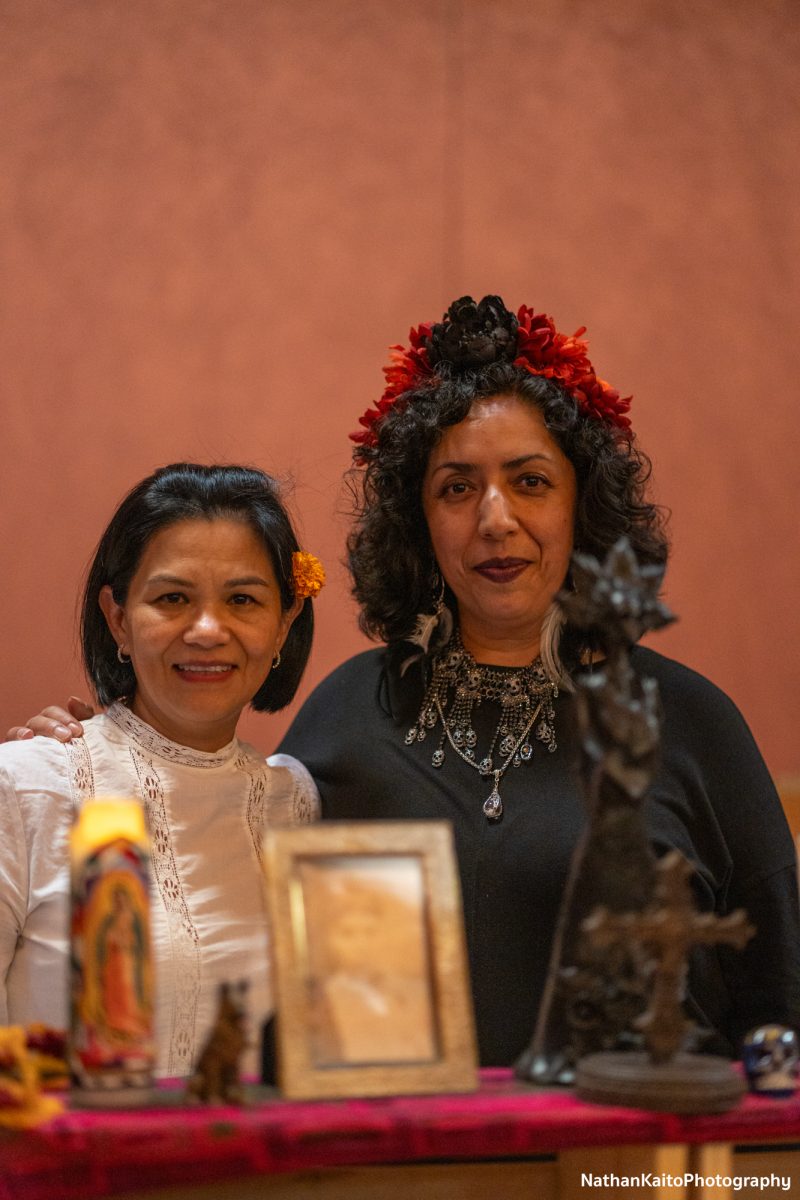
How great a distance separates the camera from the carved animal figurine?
1204mm

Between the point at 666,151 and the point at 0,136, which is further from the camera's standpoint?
the point at 666,151

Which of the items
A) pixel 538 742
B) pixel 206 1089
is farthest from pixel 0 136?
pixel 206 1089

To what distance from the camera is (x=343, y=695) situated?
2395 millimetres

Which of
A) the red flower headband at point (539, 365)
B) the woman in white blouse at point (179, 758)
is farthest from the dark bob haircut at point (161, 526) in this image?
the red flower headband at point (539, 365)

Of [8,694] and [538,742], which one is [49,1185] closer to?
[538,742]

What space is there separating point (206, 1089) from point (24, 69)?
306 cm

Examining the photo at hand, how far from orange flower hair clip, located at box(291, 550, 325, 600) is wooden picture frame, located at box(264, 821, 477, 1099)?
88 centimetres

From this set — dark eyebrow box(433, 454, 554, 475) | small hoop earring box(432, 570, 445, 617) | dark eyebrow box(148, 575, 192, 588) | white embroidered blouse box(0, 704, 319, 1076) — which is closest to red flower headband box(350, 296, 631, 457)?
dark eyebrow box(433, 454, 554, 475)

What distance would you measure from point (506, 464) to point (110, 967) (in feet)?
3.77

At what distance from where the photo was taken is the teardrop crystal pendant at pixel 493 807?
206 cm

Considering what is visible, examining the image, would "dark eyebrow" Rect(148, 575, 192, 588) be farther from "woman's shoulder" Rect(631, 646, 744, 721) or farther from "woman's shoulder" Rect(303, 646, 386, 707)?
"woman's shoulder" Rect(631, 646, 744, 721)

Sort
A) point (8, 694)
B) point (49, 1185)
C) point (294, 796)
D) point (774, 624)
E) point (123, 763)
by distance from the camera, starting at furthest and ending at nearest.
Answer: point (774, 624) → point (8, 694) → point (294, 796) → point (123, 763) → point (49, 1185)

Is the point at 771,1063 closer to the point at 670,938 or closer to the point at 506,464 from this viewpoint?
the point at 670,938

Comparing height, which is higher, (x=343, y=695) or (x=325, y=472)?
(x=325, y=472)
